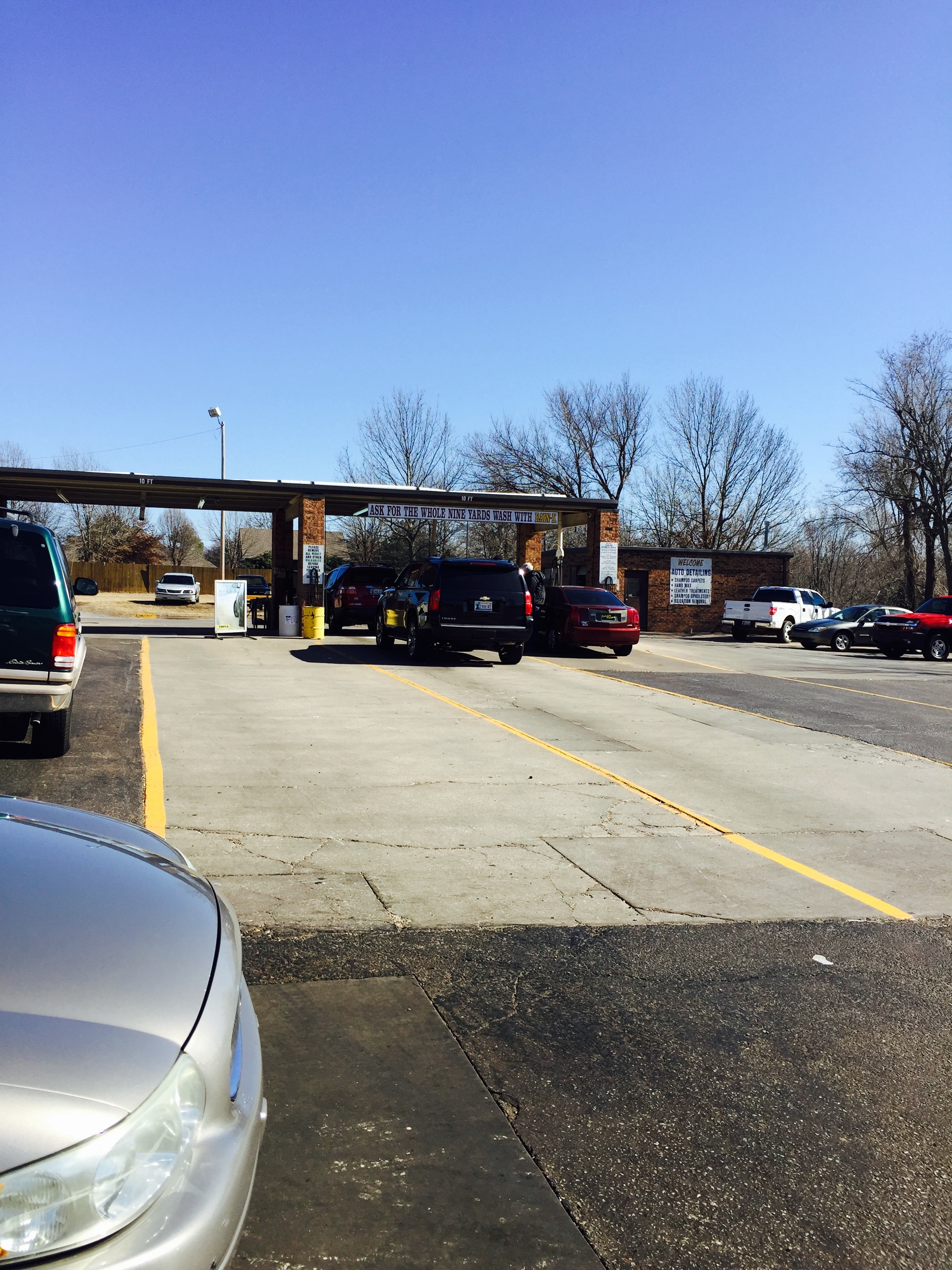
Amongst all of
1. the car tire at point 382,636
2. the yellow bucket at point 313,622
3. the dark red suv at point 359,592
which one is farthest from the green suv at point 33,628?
the dark red suv at point 359,592

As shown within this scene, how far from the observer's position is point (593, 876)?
238 inches

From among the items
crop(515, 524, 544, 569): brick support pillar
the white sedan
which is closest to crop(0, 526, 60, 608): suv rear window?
crop(515, 524, 544, 569): brick support pillar

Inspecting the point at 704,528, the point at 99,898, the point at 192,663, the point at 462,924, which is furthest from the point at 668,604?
the point at 99,898

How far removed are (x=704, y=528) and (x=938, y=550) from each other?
11.7 metres

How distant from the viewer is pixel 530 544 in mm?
32688

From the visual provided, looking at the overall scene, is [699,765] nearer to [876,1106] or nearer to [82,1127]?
[876,1106]

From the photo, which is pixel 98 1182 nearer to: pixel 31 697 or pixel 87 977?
pixel 87 977

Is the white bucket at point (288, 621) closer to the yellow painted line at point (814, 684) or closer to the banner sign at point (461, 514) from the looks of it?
the banner sign at point (461, 514)

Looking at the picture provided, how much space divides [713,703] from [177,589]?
40849 mm

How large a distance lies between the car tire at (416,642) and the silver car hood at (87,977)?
15456 mm

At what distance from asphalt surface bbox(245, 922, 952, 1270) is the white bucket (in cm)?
2116

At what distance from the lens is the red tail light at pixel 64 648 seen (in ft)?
26.6

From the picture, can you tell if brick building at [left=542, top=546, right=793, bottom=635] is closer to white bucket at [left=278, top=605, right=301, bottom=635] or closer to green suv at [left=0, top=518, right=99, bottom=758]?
white bucket at [left=278, top=605, right=301, bottom=635]

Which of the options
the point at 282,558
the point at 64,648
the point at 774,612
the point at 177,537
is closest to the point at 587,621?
the point at 774,612
